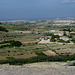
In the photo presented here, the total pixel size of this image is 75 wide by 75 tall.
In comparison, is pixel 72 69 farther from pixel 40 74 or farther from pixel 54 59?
pixel 54 59

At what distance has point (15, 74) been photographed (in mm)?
6301

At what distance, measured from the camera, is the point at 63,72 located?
6.50 m

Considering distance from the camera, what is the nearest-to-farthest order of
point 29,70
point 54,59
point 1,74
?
point 1,74, point 29,70, point 54,59

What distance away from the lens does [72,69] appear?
22.5ft

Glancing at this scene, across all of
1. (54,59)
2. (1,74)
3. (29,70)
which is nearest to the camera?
(1,74)

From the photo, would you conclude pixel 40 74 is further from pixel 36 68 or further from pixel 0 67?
pixel 0 67

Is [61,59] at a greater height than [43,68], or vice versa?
[43,68]

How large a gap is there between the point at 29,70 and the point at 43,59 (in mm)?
13714

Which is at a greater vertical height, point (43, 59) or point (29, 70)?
point (29, 70)

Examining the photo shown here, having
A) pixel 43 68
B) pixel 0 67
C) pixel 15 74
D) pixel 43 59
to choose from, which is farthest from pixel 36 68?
pixel 43 59

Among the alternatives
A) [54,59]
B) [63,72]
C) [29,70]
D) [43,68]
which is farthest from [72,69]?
[54,59]

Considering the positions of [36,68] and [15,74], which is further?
[36,68]

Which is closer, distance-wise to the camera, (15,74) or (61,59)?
(15,74)

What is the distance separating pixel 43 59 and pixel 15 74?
1415 cm
